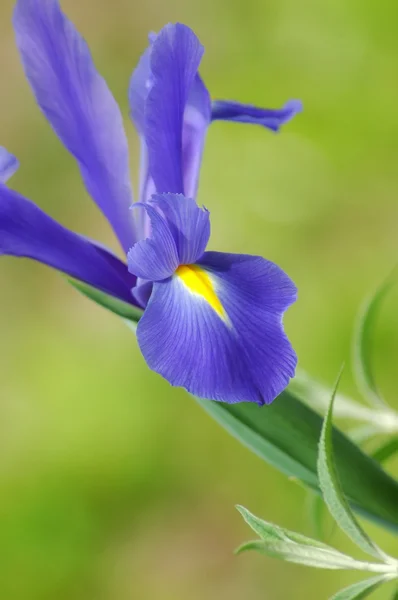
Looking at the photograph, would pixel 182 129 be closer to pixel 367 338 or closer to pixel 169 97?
pixel 169 97

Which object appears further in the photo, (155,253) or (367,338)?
(367,338)

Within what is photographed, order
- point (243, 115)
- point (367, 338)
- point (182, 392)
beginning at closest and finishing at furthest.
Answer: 1. point (243, 115)
2. point (367, 338)
3. point (182, 392)

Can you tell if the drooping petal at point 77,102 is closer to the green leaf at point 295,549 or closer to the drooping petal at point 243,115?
the drooping petal at point 243,115

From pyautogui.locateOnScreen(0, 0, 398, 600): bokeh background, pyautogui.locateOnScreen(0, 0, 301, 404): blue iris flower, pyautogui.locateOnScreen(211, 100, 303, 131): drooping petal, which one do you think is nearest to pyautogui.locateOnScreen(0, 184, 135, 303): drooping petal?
pyautogui.locateOnScreen(0, 0, 301, 404): blue iris flower

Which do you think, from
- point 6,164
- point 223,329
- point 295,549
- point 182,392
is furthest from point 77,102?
point 182,392

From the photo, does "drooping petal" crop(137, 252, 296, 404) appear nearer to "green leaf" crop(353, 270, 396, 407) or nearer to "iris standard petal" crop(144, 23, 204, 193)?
"iris standard petal" crop(144, 23, 204, 193)

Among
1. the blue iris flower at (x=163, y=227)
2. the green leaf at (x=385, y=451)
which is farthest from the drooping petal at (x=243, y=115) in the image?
the green leaf at (x=385, y=451)
